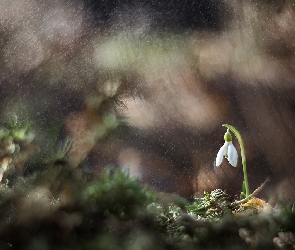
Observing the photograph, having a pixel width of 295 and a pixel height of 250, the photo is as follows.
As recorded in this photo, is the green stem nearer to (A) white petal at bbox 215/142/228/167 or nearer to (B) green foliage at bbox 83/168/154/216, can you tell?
(A) white petal at bbox 215/142/228/167

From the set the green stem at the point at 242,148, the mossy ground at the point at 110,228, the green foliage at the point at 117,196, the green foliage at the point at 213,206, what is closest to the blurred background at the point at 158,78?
the green stem at the point at 242,148

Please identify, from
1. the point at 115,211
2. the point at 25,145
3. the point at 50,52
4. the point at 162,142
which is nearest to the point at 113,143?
the point at 162,142

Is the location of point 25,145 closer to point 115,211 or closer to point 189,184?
point 115,211

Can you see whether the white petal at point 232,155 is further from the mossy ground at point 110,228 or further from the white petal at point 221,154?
the mossy ground at point 110,228

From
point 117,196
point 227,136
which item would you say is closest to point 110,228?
point 117,196

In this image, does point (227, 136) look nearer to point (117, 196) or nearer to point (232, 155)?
point (232, 155)

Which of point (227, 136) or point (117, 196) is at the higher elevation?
point (117, 196)
